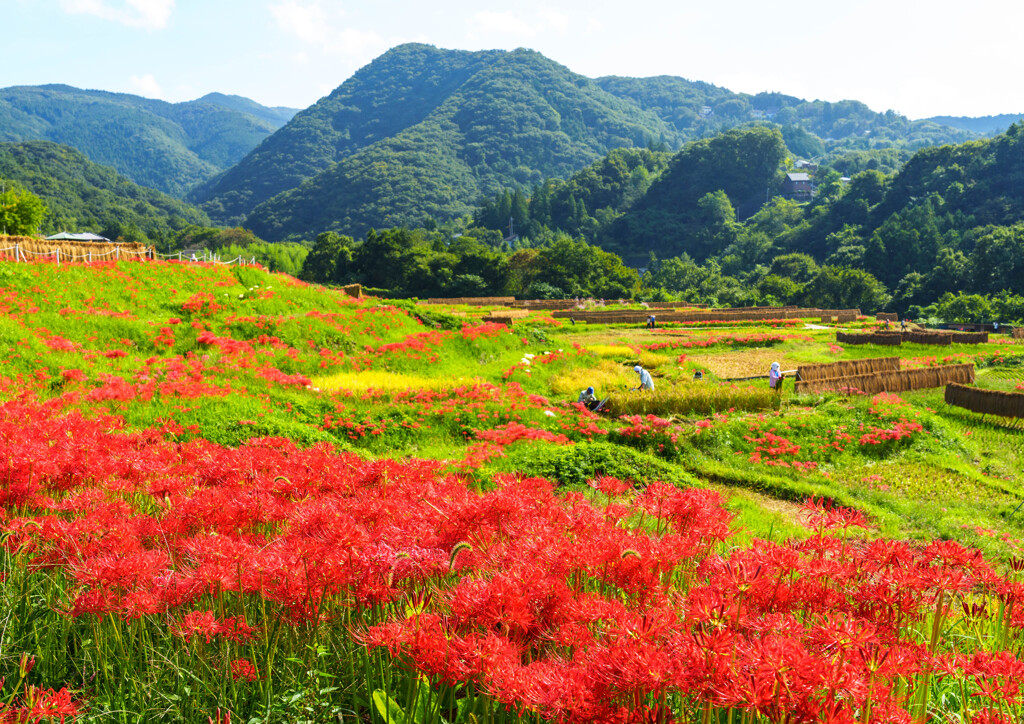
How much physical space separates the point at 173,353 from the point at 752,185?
432 feet

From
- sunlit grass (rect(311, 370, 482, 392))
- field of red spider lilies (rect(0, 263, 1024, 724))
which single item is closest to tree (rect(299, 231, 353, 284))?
sunlit grass (rect(311, 370, 482, 392))

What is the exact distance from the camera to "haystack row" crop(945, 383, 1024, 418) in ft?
46.7

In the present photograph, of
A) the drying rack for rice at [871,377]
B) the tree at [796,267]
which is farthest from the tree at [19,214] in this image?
the tree at [796,267]

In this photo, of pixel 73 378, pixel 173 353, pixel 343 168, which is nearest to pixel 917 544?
pixel 73 378

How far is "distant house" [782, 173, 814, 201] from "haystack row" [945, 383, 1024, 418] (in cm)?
12118

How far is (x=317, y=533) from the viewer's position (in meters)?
2.67

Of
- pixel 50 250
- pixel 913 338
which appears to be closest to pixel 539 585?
pixel 50 250

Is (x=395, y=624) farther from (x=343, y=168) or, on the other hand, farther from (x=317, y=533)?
(x=343, y=168)

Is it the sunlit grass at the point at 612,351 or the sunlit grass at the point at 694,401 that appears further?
the sunlit grass at the point at 612,351

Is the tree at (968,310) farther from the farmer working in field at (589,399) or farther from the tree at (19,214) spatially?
the tree at (19,214)

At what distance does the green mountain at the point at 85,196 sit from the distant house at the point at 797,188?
116369mm

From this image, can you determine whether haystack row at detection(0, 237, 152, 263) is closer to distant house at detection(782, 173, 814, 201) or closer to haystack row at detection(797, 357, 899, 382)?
haystack row at detection(797, 357, 899, 382)

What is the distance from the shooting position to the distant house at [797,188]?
12569cm

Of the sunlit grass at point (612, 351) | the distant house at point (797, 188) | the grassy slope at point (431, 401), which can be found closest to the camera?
the grassy slope at point (431, 401)
